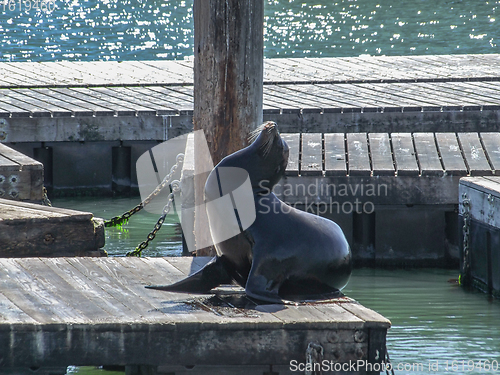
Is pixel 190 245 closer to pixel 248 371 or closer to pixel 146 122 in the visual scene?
pixel 248 371

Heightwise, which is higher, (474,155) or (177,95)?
(177,95)

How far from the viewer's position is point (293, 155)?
21.9 ft

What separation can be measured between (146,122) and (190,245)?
11.2 ft

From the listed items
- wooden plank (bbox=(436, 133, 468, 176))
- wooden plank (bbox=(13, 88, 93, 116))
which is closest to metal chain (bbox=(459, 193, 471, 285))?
wooden plank (bbox=(436, 133, 468, 176))

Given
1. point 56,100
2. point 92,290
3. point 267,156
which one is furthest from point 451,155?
point 56,100

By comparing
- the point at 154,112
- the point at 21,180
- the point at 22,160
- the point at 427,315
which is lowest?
the point at 427,315

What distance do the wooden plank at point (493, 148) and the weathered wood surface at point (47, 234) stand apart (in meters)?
3.37

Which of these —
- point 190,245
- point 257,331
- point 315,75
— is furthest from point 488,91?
point 257,331

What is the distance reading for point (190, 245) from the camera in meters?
6.03

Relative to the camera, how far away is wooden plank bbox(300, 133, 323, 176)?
6.39m

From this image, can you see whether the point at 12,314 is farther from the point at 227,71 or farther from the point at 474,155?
the point at 474,155

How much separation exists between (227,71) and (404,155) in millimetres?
2253

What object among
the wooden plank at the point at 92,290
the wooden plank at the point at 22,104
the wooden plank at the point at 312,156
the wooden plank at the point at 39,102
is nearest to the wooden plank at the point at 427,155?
the wooden plank at the point at 312,156

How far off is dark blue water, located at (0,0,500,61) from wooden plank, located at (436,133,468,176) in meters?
24.1
